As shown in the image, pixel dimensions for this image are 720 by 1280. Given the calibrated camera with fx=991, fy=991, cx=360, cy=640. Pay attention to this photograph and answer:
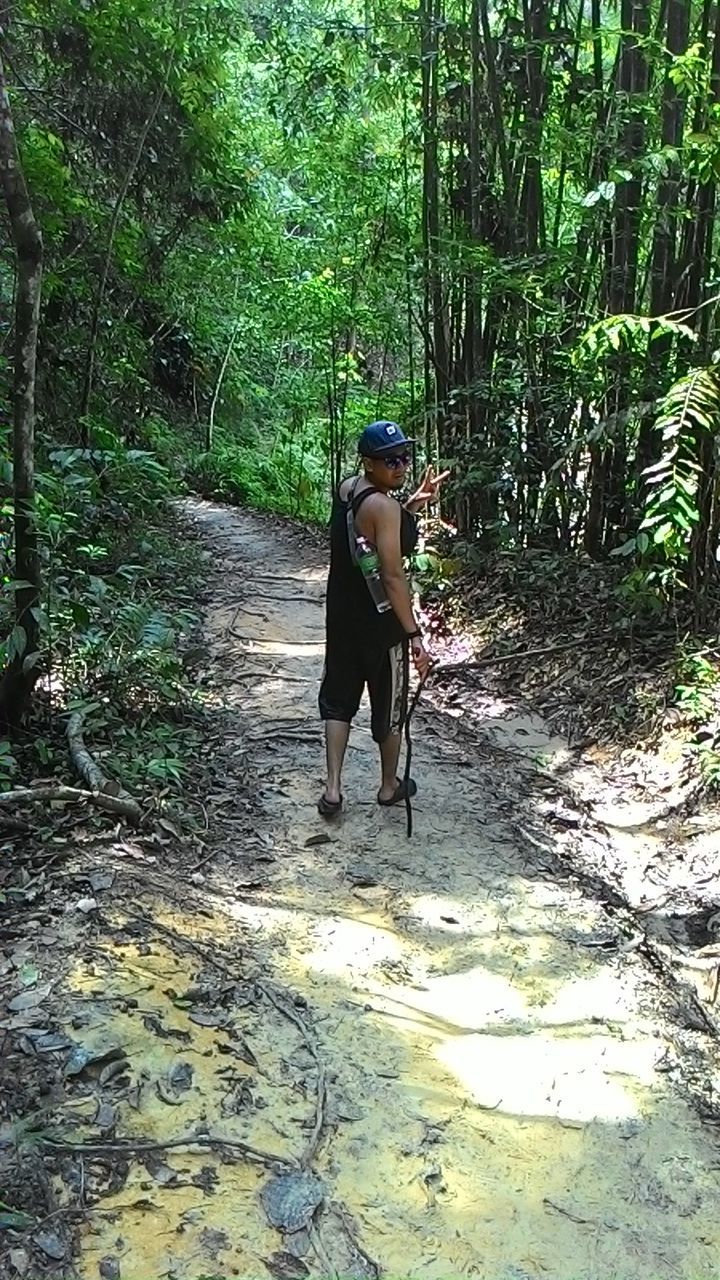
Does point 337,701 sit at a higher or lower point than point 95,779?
higher

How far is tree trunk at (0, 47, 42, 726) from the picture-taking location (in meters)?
3.52

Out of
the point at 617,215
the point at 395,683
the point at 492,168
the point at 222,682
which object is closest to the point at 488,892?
the point at 395,683

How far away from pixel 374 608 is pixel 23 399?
1.55m

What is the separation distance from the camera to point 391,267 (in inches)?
347

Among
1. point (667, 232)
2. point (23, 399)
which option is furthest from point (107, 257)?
point (23, 399)

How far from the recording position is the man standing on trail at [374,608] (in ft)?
12.4

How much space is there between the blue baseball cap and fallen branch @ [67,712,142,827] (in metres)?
1.57

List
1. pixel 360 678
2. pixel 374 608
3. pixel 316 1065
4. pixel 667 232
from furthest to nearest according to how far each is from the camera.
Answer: pixel 667 232 → pixel 360 678 → pixel 374 608 → pixel 316 1065

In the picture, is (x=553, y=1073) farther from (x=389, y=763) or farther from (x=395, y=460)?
(x=395, y=460)

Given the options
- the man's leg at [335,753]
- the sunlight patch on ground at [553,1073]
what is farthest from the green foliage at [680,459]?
the sunlight patch on ground at [553,1073]

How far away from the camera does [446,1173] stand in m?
2.38

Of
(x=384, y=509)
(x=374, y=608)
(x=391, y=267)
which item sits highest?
(x=391, y=267)

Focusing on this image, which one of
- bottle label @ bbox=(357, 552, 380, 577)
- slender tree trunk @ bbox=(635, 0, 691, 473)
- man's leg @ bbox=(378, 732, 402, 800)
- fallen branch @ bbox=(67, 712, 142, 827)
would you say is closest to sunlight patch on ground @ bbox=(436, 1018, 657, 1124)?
fallen branch @ bbox=(67, 712, 142, 827)

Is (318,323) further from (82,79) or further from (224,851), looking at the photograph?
(224,851)
